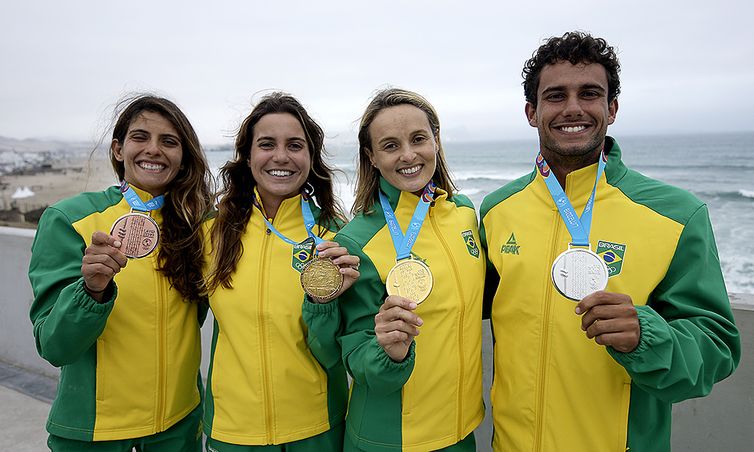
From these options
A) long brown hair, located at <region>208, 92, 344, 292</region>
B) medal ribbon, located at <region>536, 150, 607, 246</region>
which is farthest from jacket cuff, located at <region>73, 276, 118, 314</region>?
medal ribbon, located at <region>536, 150, 607, 246</region>

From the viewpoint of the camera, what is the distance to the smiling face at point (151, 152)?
2.55 meters

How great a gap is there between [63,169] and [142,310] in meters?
43.8

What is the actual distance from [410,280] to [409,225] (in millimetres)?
301

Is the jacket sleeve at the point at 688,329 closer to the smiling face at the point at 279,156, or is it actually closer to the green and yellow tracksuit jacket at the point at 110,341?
the smiling face at the point at 279,156

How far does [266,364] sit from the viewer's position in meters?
2.35

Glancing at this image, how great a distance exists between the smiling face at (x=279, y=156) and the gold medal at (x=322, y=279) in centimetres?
54

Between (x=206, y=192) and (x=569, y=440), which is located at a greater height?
(x=206, y=192)

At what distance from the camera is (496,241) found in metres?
2.28

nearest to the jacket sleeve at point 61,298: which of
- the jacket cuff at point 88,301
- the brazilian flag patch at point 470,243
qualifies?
the jacket cuff at point 88,301

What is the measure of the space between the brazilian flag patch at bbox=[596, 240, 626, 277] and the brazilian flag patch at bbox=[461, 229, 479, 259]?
511 mm

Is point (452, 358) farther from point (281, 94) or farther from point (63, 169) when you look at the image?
point (63, 169)

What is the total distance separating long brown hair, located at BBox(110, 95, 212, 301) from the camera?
252 cm

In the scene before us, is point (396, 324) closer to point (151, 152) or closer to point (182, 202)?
point (182, 202)

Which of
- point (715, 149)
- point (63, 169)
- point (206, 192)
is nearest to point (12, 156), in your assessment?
point (63, 169)
